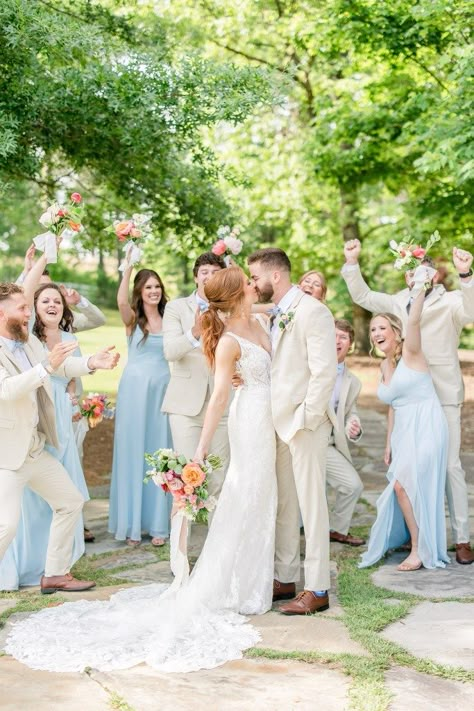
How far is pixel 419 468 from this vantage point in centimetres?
603

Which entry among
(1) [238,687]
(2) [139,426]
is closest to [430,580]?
(1) [238,687]

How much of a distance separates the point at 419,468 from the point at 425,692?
2.32 m

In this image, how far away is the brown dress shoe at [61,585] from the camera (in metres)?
5.56

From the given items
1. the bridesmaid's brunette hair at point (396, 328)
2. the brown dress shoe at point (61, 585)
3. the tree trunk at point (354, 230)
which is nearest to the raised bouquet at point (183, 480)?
the brown dress shoe at point (61, 585)

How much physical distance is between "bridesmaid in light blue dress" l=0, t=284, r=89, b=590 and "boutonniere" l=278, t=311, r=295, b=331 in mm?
1815

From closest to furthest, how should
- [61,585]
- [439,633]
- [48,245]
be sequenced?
[439,633] < [61,585] < [48,245]

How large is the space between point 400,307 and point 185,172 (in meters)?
3.93

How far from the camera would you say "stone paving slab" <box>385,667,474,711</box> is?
12.2 ft

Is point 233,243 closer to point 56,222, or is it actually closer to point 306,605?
point 56,222

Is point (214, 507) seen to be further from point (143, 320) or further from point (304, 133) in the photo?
point (304, 133)

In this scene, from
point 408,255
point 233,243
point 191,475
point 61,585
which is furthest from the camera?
point 233,243

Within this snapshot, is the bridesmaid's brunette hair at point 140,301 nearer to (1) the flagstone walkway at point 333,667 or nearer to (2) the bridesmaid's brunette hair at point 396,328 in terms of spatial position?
(2) the bridesmaid's brunette hair at point 396,328

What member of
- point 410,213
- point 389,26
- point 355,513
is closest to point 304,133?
point 410,213

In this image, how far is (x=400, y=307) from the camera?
6543 mm
